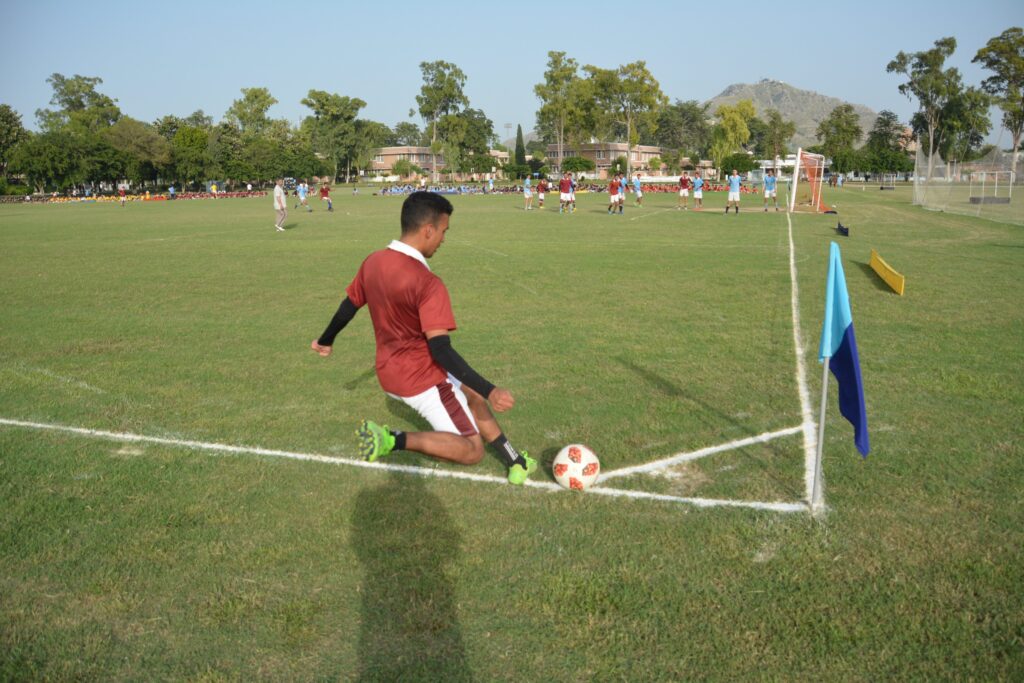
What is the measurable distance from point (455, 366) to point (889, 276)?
1111cm

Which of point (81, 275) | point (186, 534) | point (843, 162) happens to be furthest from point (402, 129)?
point (186, 534)

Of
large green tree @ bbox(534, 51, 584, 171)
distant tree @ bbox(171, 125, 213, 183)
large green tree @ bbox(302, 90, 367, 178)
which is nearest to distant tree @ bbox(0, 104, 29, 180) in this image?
distant tree @ bbox(171, 125, 213, 183)

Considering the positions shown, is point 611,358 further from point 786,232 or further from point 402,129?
point 402,129

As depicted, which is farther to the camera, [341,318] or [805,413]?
[805,413]

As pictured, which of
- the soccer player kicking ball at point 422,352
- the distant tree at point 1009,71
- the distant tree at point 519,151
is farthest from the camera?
the distant tree at point 519,151

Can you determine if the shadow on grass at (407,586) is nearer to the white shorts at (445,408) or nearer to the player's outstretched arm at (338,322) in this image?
the white shorts at (445,408)

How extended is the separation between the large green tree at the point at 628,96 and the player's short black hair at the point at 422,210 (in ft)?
324

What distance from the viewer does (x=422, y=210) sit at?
4562 millimetres

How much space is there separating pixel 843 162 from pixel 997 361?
106 meters

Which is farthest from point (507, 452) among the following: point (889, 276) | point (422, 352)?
point (889, 276)

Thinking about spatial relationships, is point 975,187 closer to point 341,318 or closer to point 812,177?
point 812,177

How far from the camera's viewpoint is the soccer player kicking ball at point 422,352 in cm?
435

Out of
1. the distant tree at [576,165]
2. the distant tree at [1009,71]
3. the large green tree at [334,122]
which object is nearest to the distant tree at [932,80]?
the distant tree at [1009,71]

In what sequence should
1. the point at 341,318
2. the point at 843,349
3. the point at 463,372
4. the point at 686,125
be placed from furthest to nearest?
the point at 686,125 → the point at 341,318 → the point at 463,372 → the point at 843,349
